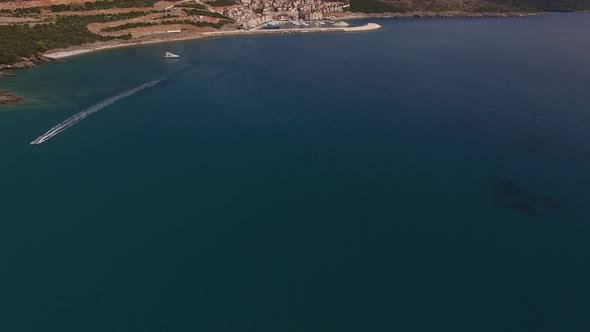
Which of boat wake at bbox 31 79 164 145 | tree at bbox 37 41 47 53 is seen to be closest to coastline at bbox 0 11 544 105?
tree at bbox 37 41 47 53

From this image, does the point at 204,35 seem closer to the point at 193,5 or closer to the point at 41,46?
the point at 193,5

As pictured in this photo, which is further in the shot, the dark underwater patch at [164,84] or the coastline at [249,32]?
the coastline at [249,32]

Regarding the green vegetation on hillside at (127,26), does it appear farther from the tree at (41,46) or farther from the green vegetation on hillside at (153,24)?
the tree at (41,46)

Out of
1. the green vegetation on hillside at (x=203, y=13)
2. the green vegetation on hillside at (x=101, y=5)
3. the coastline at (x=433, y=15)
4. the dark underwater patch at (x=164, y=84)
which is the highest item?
the green vegetation on hillside at (x=101, y=5)

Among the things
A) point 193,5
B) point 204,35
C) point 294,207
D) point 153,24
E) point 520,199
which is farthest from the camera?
point 193,5

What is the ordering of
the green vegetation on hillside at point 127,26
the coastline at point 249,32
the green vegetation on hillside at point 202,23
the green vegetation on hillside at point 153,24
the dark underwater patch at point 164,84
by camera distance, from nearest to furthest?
the dark underwater patch at point 164,84 → the coastline at point 249,32 → the green vegetation on hillside at point 127,26 → the green vegetation on hillside at point 153,24 → the green vegetation on hillside at point 202,23

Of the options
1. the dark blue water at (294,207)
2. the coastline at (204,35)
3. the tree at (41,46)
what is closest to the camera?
the dark blue water at (294,207)

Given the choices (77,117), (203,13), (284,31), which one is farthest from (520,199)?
(203,13)

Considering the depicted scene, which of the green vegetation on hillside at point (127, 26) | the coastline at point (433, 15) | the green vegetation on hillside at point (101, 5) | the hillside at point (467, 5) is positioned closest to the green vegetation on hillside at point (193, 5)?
the green vegetation on hillside at point (101, 5)
